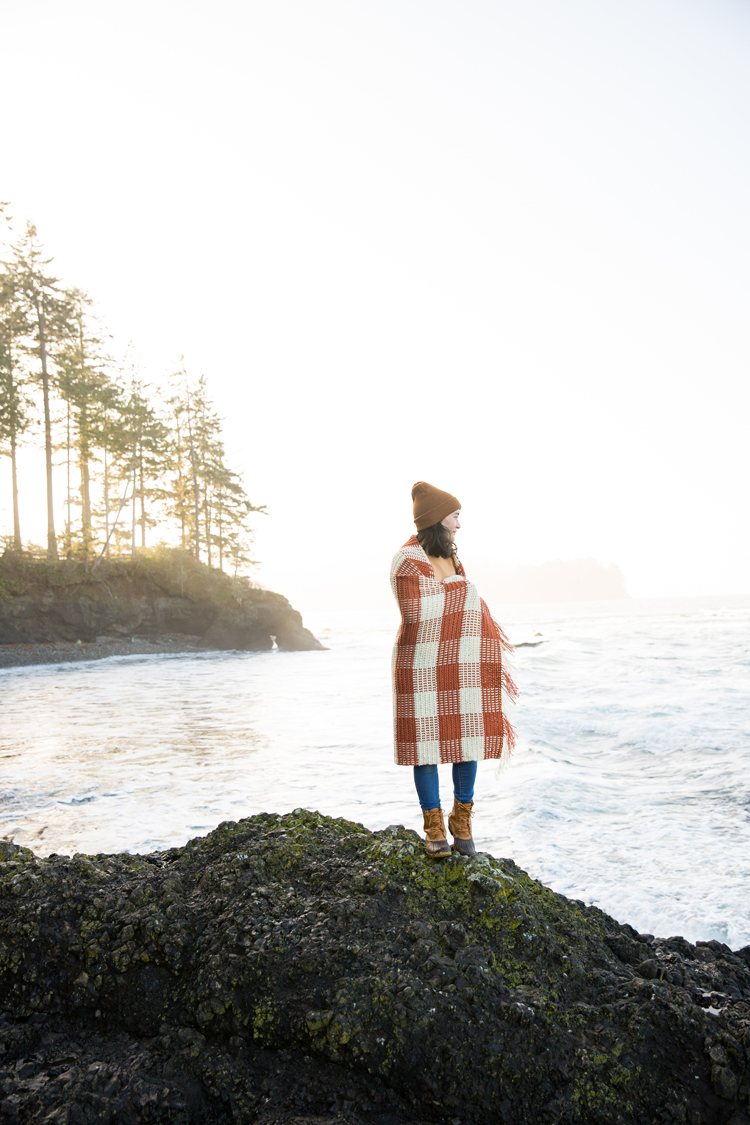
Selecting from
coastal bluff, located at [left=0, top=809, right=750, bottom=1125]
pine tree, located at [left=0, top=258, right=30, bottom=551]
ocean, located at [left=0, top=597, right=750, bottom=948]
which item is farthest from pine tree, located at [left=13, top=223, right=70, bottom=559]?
coastal bluff, located at [left=0, top=809, right=750, bottom=1125]

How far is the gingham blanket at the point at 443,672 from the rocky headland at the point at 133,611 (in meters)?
23.5

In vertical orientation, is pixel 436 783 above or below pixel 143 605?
below

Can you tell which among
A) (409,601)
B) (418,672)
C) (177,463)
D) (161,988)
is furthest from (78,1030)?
(177,463)

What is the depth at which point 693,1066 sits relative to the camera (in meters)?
2.16

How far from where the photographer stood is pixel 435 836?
302cm

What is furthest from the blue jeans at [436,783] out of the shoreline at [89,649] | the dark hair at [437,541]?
the shoreline at [89,649]

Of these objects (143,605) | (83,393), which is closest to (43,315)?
(83,393)

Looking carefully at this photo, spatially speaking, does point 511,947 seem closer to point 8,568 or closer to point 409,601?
point 409,601

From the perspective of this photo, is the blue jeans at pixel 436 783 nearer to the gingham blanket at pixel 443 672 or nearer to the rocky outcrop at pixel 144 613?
the gingham blanket at pixel 443 672

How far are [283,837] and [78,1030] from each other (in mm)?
1126

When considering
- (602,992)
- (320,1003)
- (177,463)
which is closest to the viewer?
(320,1003)

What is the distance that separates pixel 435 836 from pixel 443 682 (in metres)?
0.75

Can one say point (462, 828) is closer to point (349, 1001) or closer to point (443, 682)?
point (443, 682)

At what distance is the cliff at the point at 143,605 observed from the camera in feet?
85.7
